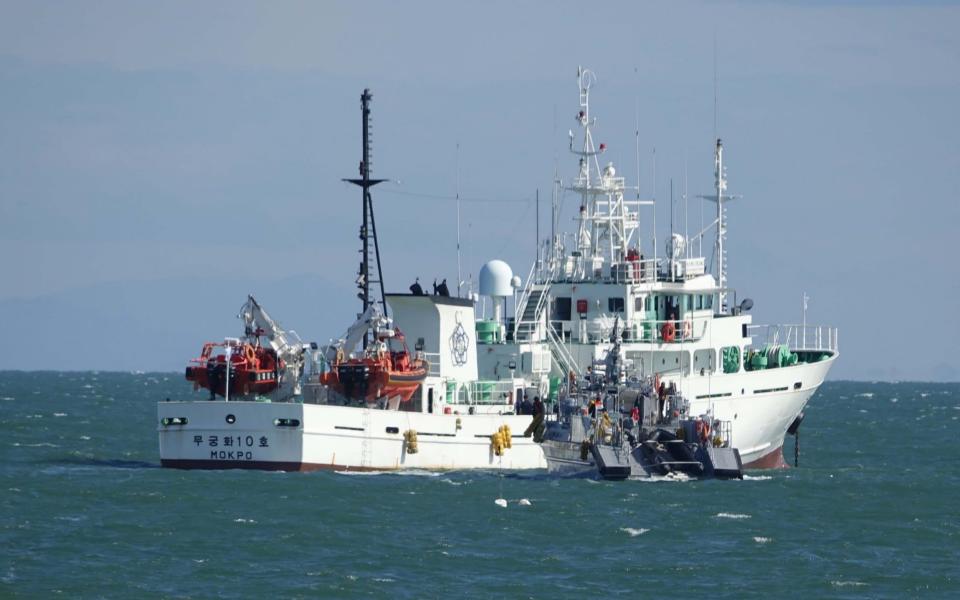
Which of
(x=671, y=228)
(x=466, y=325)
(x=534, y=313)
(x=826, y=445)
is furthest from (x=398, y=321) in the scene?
A: (x=826, y=445)

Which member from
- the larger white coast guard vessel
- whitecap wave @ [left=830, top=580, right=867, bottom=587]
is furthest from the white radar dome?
whitecap wave @ [left=830, top=580, right=867, bottom=587]

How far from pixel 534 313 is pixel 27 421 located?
32.4 m

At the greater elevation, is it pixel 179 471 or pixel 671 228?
pixel 671 228

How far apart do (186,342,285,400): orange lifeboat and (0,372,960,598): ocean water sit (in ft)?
10.1

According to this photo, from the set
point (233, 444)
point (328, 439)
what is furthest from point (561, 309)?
point (233, 444)

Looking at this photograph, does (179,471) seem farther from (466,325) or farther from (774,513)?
(774,513)

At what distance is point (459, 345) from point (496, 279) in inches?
208

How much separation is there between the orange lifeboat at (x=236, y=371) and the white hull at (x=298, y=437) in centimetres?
211

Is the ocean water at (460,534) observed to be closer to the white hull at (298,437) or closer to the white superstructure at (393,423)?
the white hull at (298,437)

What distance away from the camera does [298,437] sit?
51.6 meters

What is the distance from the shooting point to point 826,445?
3164 inches

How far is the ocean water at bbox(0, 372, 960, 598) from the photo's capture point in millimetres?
36969

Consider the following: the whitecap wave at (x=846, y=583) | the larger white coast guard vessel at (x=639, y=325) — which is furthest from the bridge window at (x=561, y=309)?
the whitecap wave at (x=846, y=583)

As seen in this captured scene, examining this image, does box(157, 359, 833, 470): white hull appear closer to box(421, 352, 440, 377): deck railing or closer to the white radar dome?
box(421, 352, 440, 377): deck railing
